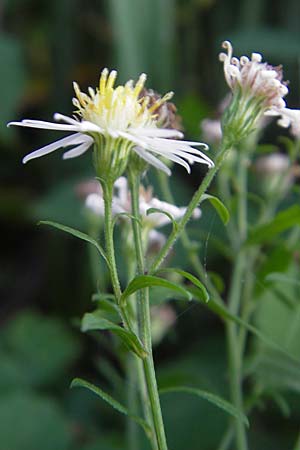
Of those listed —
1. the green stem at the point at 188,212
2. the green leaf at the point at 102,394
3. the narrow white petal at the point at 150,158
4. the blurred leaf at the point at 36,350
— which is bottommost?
the blurred leaf at the point at 36,350

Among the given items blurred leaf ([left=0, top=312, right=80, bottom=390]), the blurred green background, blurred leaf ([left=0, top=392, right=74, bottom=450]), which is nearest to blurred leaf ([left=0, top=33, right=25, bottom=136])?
the blurred green background

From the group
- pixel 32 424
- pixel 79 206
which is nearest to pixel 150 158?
pixel 32 424

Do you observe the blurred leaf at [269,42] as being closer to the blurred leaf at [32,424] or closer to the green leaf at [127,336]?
the blurred leaf at [32,424]

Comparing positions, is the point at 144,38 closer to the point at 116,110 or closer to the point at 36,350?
the point at 36,350

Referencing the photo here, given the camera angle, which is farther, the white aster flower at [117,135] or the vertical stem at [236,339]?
the vertical stem at [236,339]

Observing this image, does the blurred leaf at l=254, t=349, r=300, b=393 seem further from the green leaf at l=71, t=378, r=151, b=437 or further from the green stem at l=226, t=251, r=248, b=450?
the green leaf at l=71, t=378, r=151, b=437

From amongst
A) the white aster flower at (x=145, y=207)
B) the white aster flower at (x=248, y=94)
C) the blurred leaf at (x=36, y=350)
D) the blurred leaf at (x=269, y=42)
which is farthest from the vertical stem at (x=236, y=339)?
the blurred leaf at (x=269, y=42)

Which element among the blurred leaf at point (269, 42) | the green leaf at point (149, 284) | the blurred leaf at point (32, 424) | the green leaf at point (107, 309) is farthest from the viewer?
the blurred leaf at point (269, 42)

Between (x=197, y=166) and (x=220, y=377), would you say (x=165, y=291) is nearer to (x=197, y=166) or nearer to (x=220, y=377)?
(x=220, y=377)
